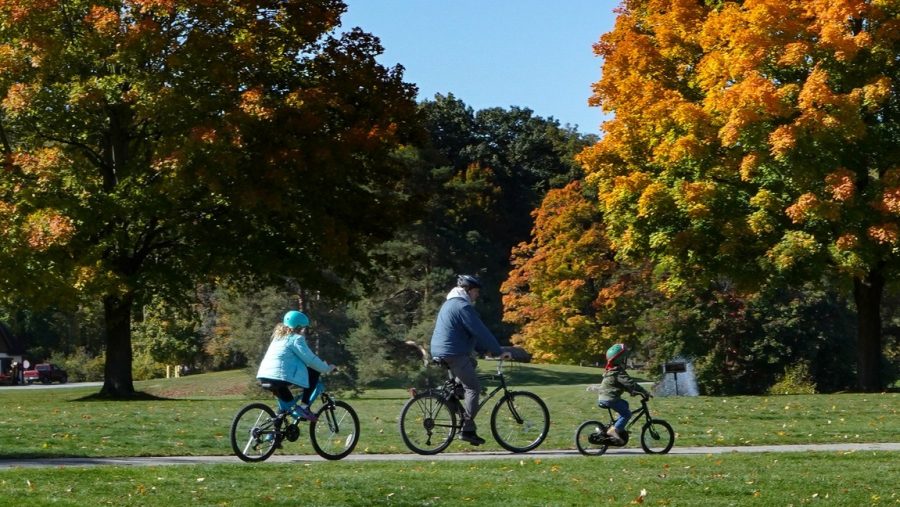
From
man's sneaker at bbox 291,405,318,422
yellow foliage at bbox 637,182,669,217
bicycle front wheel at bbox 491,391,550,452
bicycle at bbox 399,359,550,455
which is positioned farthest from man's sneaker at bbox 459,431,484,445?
yellow foliage at bbox 637,182,669,217

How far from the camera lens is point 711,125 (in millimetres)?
32062

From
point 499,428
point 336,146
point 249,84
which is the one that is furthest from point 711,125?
point 499,428

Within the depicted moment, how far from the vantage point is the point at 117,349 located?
32.7 m

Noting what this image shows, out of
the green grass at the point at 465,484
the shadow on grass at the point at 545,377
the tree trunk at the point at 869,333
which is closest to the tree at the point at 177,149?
the tree trunk at the point at 869,333

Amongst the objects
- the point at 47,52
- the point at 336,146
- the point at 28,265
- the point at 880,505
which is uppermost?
the point at 47,52

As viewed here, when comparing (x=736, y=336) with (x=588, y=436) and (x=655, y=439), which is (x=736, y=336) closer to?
(x=655, y=439)

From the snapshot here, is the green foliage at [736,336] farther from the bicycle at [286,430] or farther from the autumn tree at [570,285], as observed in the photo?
the bicycle at [286,430]

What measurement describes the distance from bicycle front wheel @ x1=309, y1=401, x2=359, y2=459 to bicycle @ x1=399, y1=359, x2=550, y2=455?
61cm

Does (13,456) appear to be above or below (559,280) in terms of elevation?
below

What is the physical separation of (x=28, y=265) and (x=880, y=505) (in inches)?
851

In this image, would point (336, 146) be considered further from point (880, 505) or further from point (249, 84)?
point (880, 505)

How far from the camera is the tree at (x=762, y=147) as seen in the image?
98.8ft

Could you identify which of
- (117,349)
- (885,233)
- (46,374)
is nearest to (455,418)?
(885,233)

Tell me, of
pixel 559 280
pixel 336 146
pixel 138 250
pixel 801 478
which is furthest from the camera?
pixel 559 280
